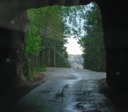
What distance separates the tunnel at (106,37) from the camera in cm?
2097

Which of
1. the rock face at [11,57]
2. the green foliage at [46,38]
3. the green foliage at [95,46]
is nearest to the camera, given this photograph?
the rock face at [11,57]

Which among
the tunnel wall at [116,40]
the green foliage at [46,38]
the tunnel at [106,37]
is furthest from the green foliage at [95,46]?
the tunnel wall at [116,40]

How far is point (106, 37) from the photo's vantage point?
24734 millimetres

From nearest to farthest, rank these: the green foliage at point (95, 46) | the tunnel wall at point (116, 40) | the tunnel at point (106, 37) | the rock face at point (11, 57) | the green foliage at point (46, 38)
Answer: the tunnel wall at point (116, 40), the tunnel at point (106, 37), the rock face at point (11, 57), the green foliage at point (46, 38), the green foliage at point (95, 46)

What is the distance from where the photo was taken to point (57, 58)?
79.2 meters

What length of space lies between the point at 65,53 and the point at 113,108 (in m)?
66.5

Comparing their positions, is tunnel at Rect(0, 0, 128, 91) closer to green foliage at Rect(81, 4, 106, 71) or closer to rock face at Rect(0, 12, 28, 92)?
rock face at Rect(0, 12, 28, 92)

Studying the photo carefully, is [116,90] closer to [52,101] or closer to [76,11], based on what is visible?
[52,101]

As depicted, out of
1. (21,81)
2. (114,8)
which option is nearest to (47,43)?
(21,81)

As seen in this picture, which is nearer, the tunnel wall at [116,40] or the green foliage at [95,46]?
the tunnel wall at [116,40]

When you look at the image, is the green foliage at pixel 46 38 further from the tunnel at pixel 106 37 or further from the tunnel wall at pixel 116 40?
the tunnel wall at pixel 116 40

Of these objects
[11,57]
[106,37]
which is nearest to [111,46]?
[106,37]

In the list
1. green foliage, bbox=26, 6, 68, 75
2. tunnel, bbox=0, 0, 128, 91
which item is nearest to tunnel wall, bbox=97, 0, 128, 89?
tunnel, bbox=0, 0, 128, 91

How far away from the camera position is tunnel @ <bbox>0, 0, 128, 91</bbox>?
68.8ft
